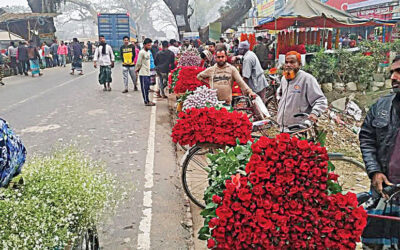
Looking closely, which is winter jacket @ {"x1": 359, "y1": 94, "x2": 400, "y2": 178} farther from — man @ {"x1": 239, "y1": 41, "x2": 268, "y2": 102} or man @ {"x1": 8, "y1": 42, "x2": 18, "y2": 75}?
man @ {"x1": 8, "y1": 42, "x2": 18, "y2": 75}

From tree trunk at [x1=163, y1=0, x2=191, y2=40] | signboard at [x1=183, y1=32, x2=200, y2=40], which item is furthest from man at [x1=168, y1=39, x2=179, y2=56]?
tree trunk at [x1=163, y1=0, x2=191, y2=40]

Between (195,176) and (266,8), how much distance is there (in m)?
21.8

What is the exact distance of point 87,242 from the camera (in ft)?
8.25

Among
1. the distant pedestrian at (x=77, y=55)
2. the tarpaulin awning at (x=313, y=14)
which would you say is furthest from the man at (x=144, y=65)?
the distant pedestrian at (x=77, y=55)

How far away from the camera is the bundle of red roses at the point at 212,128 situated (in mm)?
3885

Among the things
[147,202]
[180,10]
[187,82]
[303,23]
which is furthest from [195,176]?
[180,10]

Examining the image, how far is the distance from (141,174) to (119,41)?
27893 mm

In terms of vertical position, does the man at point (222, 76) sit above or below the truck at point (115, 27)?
below

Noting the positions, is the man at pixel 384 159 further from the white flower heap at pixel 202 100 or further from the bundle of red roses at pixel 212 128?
the white flower heap at pixel 202 100

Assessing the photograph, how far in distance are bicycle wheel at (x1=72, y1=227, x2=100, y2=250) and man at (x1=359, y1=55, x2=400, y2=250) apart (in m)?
2.05

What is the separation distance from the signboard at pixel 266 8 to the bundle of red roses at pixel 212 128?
19.3 metres

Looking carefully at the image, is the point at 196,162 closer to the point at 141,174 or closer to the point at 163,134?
the point at 141,174

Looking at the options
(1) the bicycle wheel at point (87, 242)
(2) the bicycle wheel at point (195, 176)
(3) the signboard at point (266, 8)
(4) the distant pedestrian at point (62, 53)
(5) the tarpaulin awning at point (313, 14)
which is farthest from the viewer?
(4) the distant pedestrian at point (62, 53)

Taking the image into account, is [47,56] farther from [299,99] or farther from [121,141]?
[299,99]
